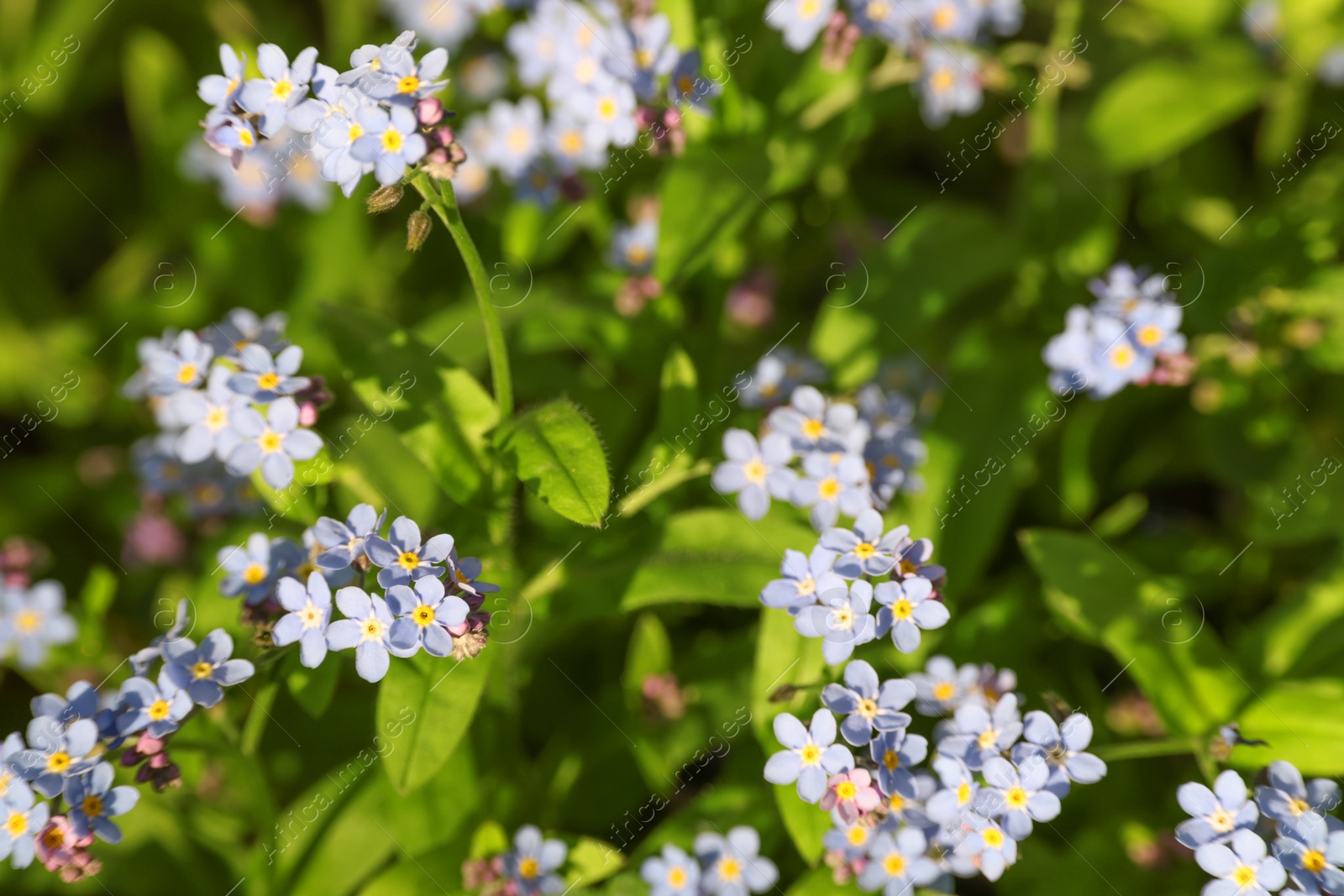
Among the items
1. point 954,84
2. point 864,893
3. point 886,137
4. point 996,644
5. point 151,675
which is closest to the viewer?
point 864,893

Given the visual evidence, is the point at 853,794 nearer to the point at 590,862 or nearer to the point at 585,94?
the point at 590,862

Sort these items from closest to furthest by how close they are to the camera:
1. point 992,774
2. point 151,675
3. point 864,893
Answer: point 992,774, point 864,893, point 151,675

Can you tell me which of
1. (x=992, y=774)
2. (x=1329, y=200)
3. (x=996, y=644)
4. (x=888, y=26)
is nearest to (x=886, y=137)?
(x=888, y=26)

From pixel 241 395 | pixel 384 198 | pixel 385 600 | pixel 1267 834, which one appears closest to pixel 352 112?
pixel 384 198

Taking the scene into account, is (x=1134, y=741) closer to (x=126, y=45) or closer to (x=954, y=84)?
(x=954, y=84)

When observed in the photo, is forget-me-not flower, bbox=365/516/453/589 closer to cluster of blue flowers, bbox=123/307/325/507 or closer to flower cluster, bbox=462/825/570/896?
cluster of blue flowers, bbox=123/307/325/507

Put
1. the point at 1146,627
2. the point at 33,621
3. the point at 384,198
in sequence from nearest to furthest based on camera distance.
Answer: the point at 384,198, the point at 1146,627, the point at 33,621

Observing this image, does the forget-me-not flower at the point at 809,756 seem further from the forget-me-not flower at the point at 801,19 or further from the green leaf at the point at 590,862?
the forget-me-not flower at the point at 801,19
